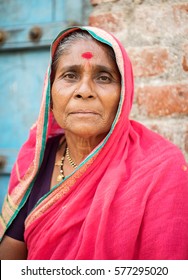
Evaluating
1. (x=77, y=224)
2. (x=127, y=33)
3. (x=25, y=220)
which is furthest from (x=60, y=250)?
(x=127, y=33)

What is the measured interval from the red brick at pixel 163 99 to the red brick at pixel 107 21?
0.34 meters

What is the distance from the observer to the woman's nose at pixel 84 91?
1470 millimetres

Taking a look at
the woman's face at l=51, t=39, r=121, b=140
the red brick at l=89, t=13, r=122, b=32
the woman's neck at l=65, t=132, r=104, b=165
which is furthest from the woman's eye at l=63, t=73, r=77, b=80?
the red brick at l=89, t=13, r=122, b=32

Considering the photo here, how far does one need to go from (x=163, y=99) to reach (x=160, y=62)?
0.57 ft

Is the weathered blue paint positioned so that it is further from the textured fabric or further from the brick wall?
the textured fabric

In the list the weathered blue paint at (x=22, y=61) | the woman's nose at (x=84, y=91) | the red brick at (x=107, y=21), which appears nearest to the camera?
the woman's nose at (x=84, y=91)

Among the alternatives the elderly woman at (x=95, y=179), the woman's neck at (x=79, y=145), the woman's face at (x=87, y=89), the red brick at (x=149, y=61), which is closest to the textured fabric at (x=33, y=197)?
the elderly woman at (x=95, y=179)

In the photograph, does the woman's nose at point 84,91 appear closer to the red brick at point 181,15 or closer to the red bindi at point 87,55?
the red bindi at point 87,55

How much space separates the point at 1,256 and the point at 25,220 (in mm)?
199

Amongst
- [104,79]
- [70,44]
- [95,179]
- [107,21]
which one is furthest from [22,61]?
[95,179]

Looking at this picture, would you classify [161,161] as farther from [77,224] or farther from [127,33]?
[127,33]

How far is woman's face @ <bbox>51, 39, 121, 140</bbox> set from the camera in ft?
4.88

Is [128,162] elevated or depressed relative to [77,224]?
elevated

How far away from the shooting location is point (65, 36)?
1615 mm
